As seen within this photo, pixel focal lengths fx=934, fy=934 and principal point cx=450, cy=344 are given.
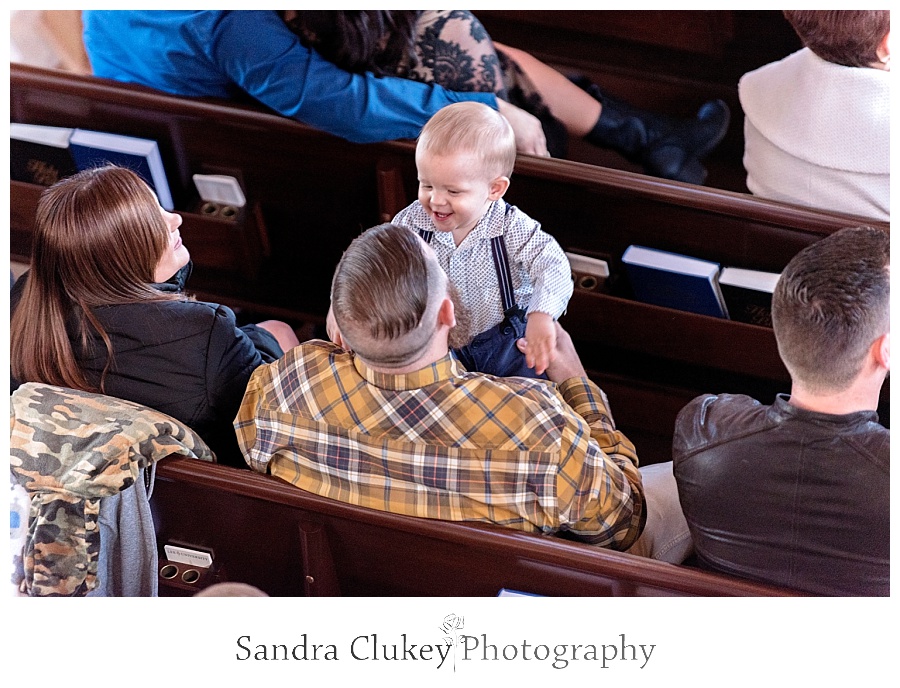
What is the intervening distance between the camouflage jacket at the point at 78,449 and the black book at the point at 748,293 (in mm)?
1198

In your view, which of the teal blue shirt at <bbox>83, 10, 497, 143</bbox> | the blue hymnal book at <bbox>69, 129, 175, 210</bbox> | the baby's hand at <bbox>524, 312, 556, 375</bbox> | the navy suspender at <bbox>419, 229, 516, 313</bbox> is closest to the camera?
the baby's hand at <bbox>524, 312, 556, 375</bbox>

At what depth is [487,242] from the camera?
2.01m

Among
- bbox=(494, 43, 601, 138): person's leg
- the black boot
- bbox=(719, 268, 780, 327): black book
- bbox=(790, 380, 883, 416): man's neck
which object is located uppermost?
bbox=(494, 43, 601, 138): person's leg

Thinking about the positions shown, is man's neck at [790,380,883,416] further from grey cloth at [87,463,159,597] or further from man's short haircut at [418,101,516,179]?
grey cloth at [87,463,159,597]

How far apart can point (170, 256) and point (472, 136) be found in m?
0.64

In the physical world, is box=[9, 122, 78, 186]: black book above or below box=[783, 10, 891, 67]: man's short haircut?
below

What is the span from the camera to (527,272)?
2.03 meters

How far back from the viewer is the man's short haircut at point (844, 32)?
1896 millimetres

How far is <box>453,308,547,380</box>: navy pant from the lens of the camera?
6.73ft

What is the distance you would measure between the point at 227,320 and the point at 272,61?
0.70 metres

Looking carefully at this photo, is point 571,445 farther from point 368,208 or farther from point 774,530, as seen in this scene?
point 368,208

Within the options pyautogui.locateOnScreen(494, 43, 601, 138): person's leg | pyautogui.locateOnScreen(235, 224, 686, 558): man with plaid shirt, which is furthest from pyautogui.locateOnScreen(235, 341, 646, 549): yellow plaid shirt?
pyautogui.locateOnScreen(494, 43, 601, 138): person's leg

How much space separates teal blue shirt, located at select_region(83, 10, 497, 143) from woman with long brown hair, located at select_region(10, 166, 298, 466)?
0.50 metres

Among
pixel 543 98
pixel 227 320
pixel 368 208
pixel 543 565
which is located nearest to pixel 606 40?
pixel 543 98
